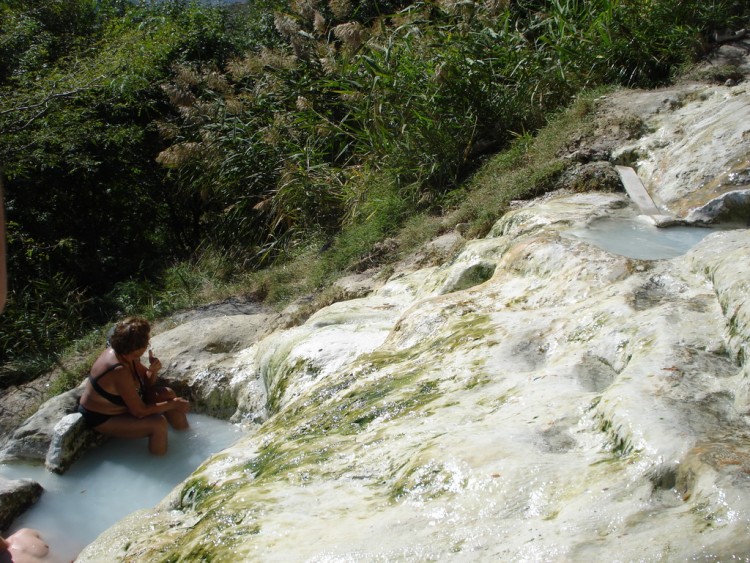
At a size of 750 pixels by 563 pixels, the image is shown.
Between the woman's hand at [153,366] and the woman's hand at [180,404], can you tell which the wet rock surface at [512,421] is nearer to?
the woman's hand at [180,404]

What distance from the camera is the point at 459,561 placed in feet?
7.88

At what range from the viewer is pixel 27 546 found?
15.1ft

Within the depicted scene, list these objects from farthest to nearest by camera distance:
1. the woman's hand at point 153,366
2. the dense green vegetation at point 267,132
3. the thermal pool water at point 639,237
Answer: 1. the dense green vegetation at point 267,132
2. the woman's hand at point 153,366
3. the thermal pool water at point 639,237

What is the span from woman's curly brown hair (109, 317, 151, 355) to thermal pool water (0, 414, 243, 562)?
0.70 meters

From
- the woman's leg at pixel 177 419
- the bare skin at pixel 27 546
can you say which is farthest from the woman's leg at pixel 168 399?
the bare skin at pixel 27 546

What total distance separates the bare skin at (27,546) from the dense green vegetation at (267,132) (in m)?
4.01

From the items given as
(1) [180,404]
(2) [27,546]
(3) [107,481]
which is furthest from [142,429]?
(2) [27,546]

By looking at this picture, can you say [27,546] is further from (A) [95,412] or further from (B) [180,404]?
(B) [180,404]

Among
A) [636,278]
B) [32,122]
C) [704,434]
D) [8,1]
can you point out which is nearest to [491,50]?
[636,278]

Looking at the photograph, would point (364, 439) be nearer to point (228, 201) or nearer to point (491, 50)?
point (491, 50)

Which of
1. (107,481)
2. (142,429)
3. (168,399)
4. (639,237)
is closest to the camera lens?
(639,237)

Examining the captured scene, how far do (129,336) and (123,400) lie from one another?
1.56ft

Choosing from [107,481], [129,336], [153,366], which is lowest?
[107,481]

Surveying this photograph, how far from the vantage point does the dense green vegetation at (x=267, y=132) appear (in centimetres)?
852
